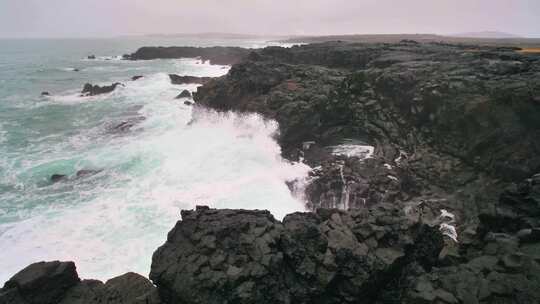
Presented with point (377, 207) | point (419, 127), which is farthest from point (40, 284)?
point (419, 127)

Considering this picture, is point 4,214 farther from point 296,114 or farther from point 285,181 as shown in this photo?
point 296,114

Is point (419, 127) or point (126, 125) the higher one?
point (419, 127)

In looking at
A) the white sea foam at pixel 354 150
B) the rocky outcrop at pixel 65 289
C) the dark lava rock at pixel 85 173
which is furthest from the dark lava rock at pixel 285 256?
the dark lava rock at pixel 85 173

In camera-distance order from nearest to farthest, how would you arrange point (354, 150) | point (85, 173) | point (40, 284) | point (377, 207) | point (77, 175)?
point (40, 284)
point (377, 207)
point (354, 150)
point (77, 175)
point (85, 173)

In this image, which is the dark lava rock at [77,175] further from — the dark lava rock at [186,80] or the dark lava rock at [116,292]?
the dark lava rock at [186,80]

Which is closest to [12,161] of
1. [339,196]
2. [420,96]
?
[339,196]

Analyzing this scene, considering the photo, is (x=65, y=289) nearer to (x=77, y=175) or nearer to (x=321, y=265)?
(x=321, y=265)
